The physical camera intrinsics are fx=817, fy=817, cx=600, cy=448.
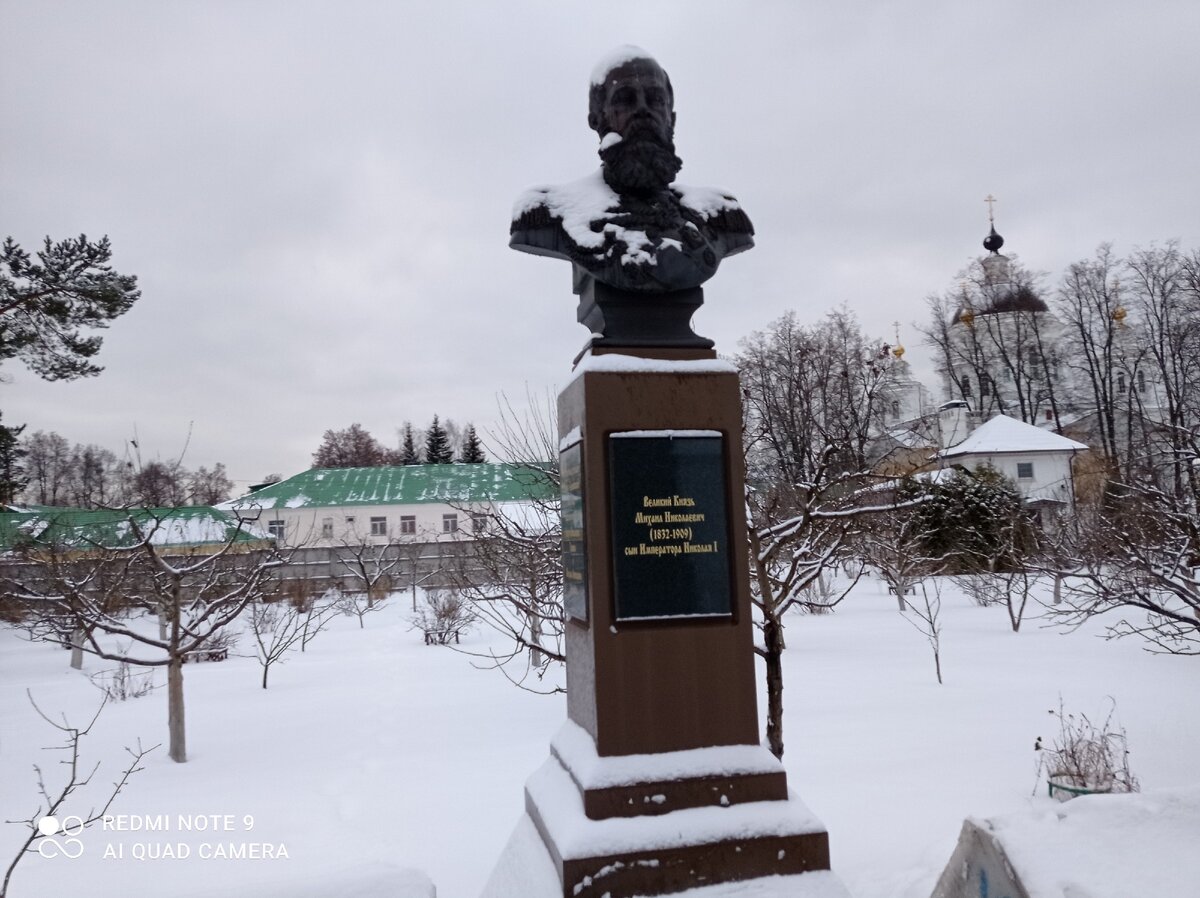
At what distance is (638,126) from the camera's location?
4.31 m

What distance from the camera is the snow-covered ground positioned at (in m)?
5.65

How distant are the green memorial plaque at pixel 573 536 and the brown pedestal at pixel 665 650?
0.02m

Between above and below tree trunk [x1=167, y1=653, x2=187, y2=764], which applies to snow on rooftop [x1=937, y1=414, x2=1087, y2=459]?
above

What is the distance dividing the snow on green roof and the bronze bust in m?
34.7

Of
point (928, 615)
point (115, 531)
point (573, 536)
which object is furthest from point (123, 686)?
point (928, 615)

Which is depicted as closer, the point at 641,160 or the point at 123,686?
the point at 641,160

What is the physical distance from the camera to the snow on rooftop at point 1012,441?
33.6m

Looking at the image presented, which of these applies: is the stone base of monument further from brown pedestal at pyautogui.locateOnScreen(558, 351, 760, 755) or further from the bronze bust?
the bronze bust

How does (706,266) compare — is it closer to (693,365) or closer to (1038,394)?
(693,365)

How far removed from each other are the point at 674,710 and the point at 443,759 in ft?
17.5

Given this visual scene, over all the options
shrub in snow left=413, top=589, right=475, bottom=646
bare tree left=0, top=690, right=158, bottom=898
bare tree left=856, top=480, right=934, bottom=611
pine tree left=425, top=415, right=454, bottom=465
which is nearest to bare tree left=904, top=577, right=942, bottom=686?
bare tree left=856, top=480, right=934, bottom=611

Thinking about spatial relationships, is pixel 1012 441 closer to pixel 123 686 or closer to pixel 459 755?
pixel 459 755

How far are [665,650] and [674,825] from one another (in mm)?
754

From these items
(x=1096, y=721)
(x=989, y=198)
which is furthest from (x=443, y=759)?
(x=989, y=198)
